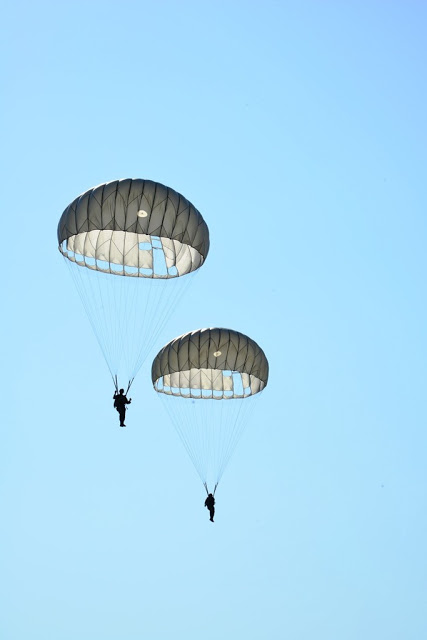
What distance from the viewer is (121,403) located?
186ft

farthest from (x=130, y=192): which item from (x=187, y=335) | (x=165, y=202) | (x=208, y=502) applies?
(x=208, y=502)

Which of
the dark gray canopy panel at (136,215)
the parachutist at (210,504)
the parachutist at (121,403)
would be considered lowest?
the parachutist at (210,504)

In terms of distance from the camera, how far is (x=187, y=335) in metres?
59.2

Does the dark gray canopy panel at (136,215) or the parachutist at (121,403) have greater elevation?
the dark gray canopy panel at (136,215)

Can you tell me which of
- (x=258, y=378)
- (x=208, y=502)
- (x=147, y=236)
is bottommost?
(x=208, y=502)

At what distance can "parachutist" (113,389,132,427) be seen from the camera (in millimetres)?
56562

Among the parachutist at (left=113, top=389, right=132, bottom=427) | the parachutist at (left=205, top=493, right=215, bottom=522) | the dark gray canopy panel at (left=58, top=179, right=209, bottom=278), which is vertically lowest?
the parachutist at (left=205, top=493, right=215, bottom=522)

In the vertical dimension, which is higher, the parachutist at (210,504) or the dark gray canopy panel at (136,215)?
the dark gray canopy panel at (136,215)

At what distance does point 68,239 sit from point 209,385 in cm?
769

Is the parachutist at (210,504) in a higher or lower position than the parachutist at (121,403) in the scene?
lower

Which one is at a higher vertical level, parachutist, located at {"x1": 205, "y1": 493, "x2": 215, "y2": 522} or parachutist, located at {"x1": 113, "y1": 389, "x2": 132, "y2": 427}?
parachutist, located at {"x1": 113, "y1": 389, "x2": 132, "y2": 427}

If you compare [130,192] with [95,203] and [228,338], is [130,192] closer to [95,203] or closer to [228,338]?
[95,203]

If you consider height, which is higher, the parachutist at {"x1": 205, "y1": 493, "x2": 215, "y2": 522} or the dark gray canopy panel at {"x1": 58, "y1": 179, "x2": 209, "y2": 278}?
the dark gray canopy panel at {"x1": 58, "y1": 179, "x2": 209, "y2": 278}

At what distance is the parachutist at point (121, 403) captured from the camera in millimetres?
56562
